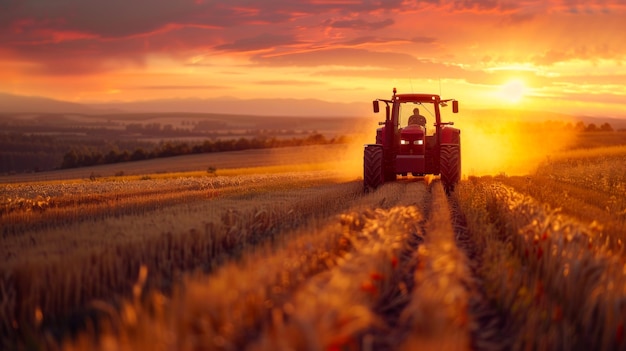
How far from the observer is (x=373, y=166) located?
59.9ft

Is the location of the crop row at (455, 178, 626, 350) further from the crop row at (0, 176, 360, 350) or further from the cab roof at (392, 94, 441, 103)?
the cab roof at (392, 94, 441, 103)

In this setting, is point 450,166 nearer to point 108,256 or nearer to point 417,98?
point 417,98

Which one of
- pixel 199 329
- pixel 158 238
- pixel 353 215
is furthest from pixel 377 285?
pixel 353 215

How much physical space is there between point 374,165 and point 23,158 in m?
96.6

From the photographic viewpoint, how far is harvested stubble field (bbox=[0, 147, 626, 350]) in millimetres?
4707

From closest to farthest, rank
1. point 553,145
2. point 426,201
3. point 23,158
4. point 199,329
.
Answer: point 199,329, point 426,201, point 553,145, point 23,158

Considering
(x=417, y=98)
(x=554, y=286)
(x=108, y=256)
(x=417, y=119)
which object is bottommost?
(x=554, y=286)

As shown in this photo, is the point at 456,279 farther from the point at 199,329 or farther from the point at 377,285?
the point at 199,329

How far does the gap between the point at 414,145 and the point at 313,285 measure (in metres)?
14.0

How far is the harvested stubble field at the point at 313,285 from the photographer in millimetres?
4707

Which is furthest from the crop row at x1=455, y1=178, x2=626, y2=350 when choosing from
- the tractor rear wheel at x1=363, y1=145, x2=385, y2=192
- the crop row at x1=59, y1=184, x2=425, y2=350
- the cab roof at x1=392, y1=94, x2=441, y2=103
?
the cab roof at x1=392, y1=94, x2=441, y2=103

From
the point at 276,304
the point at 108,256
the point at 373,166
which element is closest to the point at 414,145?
the point at 373,166

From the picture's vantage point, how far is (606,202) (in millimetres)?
15789

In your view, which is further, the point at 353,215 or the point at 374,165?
the point at 374,165
